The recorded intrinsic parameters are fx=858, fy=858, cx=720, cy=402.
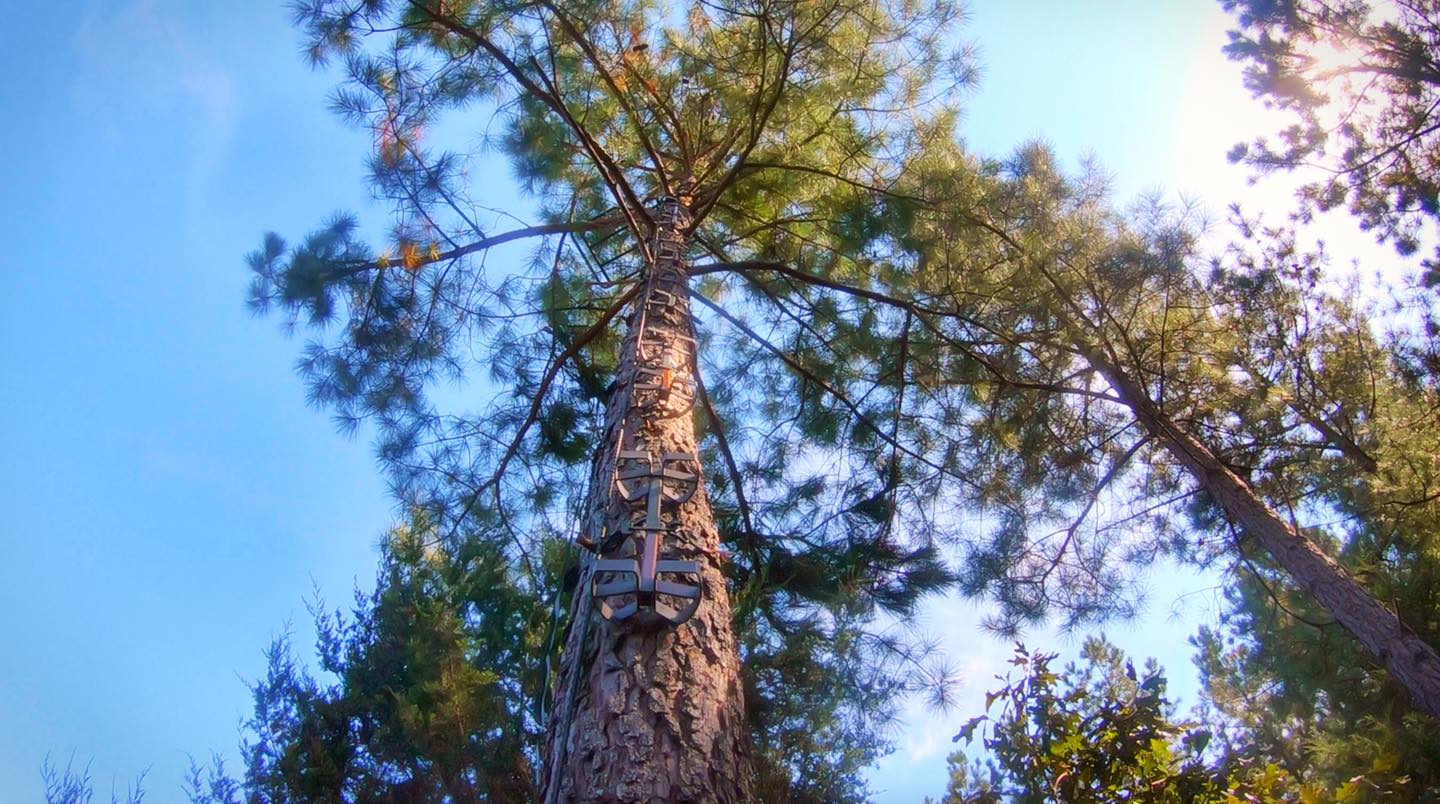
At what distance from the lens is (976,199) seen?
5.07 m

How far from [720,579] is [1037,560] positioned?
4.00 meters

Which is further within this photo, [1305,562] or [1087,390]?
[1087,390]

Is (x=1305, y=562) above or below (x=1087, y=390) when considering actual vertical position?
below

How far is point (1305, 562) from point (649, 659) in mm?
4515

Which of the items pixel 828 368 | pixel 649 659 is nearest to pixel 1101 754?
pixel 649 659

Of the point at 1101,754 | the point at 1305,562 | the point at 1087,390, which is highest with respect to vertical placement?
the point at 1087,390

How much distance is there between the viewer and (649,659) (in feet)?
6.72

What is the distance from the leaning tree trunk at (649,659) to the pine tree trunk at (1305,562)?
12.7 ft

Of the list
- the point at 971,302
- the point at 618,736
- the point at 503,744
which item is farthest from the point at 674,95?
the point at 618,736

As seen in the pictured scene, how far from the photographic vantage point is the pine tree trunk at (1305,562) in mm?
4219

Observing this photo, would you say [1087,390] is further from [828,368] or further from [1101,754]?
[1101,754]

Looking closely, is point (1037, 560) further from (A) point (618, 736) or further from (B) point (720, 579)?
(A) point (618, 736)

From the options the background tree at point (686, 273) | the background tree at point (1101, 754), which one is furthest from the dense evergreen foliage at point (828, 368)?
the background tree at point (1101, 754)

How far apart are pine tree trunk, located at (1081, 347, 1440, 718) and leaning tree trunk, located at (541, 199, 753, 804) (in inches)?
152
